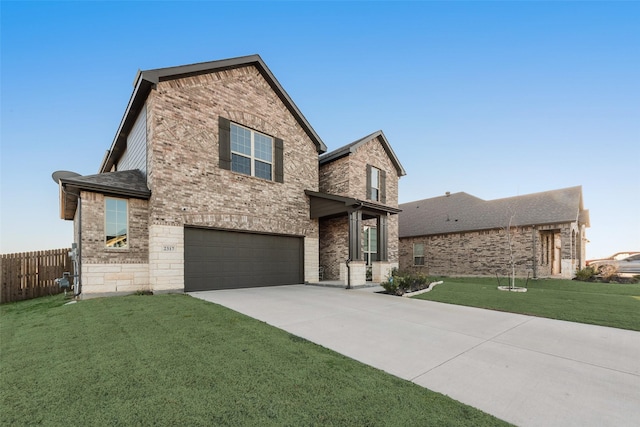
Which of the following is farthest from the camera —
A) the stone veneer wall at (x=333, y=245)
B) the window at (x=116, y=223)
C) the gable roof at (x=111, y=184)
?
the stone veneer wall at (x=333, y=245)

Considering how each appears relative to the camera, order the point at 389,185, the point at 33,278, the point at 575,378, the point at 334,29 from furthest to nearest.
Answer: the point at 389,185
the point at 334,29
the point at 33,278
the point at 575,378

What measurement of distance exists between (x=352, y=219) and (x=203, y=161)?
670 cm

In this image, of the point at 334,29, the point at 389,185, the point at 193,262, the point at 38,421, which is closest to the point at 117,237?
the point at 193,262

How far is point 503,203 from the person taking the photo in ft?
71.8

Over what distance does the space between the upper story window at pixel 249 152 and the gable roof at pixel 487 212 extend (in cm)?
1509

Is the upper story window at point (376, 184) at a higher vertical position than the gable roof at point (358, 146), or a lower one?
lower

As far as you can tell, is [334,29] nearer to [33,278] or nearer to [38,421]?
[38,421]

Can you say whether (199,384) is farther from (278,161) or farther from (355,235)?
(278,161)

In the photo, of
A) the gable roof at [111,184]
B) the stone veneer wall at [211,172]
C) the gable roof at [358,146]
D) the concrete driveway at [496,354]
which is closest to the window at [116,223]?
the gable roof at [111,184]

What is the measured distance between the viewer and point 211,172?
10.7m

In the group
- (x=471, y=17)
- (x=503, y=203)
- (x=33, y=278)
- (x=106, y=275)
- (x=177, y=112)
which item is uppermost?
(x=471, y=17)

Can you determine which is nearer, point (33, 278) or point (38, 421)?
point (38, 421)

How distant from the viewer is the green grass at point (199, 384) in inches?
98.0

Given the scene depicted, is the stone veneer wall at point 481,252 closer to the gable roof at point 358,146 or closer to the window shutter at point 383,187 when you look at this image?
the gable roof at point 358,146
